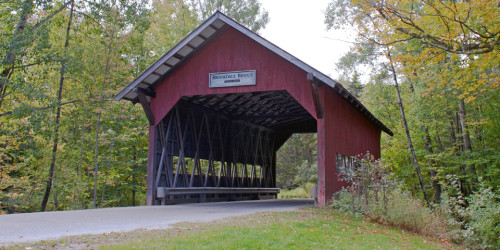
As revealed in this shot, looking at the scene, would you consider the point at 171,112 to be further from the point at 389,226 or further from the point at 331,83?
the point at 389,226

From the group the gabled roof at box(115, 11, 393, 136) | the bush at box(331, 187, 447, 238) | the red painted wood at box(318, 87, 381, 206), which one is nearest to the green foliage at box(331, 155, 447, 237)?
the bush at box(331, 187, 447, 238)

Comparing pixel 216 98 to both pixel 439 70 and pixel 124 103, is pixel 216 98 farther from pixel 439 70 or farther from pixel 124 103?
pixel 439 70

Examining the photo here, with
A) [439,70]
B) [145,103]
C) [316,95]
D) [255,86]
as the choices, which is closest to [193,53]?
[145,103]

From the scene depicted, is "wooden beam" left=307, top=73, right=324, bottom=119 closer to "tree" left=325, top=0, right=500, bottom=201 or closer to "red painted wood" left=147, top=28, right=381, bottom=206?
"red painted wood" left=147, top=28, right=381, bottom=206

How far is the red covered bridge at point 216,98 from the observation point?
460 inches

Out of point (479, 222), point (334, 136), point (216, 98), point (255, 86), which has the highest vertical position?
point (216, 98)

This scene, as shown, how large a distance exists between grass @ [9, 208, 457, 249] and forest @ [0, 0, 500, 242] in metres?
2.72

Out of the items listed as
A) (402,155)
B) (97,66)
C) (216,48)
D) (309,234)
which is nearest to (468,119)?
(402,155)

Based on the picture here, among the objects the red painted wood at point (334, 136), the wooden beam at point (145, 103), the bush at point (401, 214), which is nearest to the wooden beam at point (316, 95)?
the red painted wood at point (334, 136)

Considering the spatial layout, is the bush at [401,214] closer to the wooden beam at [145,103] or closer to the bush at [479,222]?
the bush at [479,222]

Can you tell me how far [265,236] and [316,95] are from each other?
19.7 ft

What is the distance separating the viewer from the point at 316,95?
11211 millimetres

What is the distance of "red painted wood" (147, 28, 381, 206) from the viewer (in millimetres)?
11664

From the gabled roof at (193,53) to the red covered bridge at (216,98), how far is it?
26mm
